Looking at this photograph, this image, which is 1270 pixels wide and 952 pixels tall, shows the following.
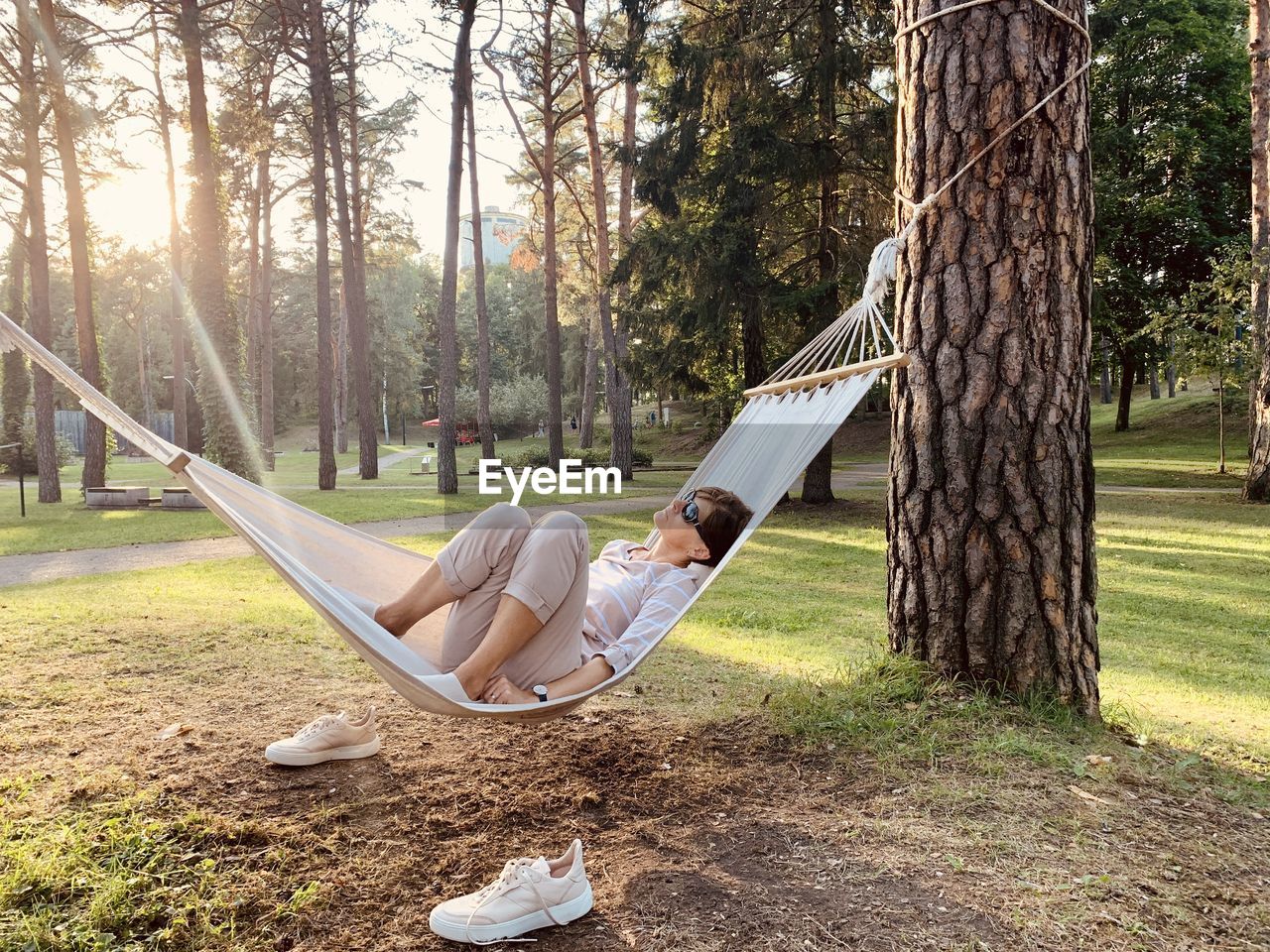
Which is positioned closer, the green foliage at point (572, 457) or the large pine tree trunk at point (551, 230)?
the large pine tree trunk at point (551, 230)

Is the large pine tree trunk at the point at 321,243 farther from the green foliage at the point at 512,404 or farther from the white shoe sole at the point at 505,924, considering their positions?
the white shoe sole at the point at 505,924

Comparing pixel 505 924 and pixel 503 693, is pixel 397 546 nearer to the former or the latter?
pixel 503 693

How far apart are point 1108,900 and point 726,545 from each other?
1.20 m

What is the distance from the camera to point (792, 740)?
6.68 feet

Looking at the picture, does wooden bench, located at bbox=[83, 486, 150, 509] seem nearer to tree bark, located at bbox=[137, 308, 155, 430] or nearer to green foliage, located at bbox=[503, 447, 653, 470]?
green foliage, located at bbox=[503, 447, 653, 470]

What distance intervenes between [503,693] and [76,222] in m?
9.20

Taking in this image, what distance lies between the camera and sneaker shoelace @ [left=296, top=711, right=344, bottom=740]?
1.97 metres

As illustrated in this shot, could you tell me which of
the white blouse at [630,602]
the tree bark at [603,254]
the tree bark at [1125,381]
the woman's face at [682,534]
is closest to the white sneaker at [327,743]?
the white blouse at [630,602]

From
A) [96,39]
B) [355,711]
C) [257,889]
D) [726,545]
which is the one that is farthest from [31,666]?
[96,39]

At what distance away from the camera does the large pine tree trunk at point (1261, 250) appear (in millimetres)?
7512

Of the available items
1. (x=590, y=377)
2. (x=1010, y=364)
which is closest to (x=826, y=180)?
(x=1010, y=364)

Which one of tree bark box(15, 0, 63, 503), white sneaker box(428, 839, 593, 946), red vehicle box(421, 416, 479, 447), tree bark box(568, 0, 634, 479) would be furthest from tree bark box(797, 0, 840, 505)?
red vehicle box(421, 416, 479, 447)

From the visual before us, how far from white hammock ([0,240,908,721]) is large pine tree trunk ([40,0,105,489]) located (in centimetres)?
798

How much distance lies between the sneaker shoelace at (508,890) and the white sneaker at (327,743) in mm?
761
